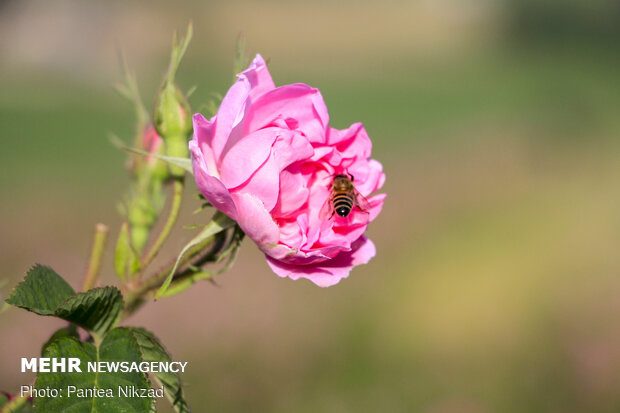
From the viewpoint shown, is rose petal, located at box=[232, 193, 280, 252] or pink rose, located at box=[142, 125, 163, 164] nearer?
rose petal, located at box=[232, 193, 280, 252]

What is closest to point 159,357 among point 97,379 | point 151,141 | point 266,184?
point 97,379

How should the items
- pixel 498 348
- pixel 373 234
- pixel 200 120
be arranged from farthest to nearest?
pixel 373 234, pixel 498 348, pixel 200 120

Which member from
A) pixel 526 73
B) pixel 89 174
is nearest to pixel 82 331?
pixel 89 174

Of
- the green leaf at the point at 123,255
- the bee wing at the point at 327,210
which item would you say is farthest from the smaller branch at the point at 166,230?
the bee wing at the point at 327,210

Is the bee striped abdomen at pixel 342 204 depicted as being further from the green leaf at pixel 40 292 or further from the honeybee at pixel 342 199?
the green leaf at pixel 40 292

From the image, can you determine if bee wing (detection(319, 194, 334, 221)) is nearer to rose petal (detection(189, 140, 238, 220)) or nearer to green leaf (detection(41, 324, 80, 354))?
rose petal (detection(189, 140, 238, 220))

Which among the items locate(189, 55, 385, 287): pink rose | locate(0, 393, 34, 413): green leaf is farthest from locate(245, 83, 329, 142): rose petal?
locate(0, 393, 34, 413): green leaf

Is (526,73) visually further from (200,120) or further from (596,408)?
(200,120)
